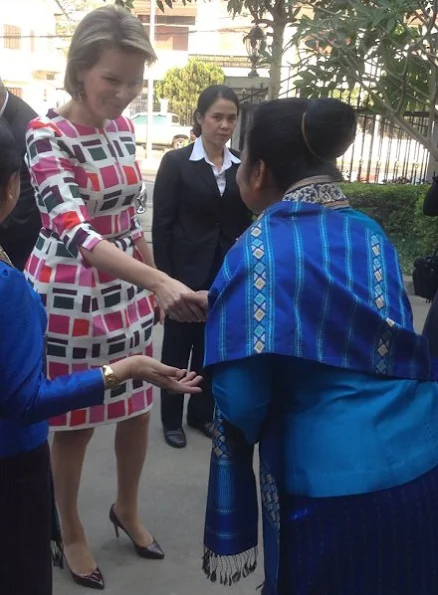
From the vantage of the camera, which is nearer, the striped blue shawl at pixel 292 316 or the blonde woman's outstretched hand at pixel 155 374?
the striped blue shawl at pixel 292 316

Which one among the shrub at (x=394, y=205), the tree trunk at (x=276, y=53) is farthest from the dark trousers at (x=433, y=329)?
the shrub at (x=394, y=205)

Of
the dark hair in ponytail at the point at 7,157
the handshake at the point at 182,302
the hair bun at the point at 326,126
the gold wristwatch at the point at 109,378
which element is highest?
the hair bun at the point at 326,126

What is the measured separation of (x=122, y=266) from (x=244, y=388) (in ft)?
2.14

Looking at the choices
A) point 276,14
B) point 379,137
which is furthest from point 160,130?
point 276,14

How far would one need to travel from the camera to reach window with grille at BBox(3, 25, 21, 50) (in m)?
35.0

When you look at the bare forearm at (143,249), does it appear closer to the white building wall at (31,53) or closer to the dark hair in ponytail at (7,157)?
the dark hair in ponytail at (7,157)

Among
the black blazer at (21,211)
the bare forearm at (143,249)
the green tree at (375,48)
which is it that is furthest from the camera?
the green tree at (375,48)

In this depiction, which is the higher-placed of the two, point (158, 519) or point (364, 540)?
point (364, 540)

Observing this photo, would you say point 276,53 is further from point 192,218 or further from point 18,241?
point 18,241

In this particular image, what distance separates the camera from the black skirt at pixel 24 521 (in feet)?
5.49

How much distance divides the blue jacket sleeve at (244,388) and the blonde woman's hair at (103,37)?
3.66ft

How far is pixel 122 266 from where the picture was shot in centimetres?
196

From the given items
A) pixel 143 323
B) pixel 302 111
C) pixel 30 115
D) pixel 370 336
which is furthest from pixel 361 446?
pixel 30 115

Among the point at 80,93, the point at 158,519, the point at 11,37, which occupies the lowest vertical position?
the point at 158,519
